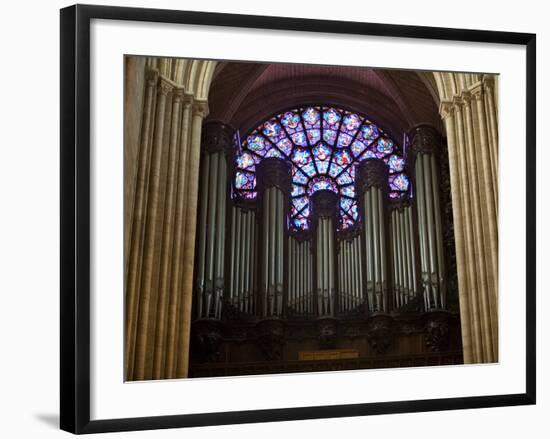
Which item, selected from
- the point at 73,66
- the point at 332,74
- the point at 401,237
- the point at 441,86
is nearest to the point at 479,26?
the point at 441,86

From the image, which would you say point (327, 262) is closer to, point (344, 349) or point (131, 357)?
point (344, 349)

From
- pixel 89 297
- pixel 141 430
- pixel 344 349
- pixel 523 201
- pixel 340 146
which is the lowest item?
pixel 141 430

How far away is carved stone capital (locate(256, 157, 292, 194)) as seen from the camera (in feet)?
24.9

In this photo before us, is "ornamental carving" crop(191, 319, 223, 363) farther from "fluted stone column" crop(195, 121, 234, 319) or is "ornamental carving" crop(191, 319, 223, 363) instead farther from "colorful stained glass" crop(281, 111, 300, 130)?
"colorful stained glass" crop(281, 111, 300, 130)

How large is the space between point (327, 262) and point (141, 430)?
267 cm

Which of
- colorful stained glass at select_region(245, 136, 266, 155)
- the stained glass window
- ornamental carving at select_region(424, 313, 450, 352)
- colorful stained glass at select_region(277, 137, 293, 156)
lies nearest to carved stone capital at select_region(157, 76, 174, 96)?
the stained glass window

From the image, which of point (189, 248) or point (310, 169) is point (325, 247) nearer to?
point (310, 169)

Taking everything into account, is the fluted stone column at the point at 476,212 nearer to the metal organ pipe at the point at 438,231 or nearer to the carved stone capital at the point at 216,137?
the metal organ pipe at the point at 438,231

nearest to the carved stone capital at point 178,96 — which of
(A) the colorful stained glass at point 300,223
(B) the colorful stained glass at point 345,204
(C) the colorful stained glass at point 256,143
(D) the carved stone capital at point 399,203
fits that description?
(C) the colorful stained glass at point 256,143

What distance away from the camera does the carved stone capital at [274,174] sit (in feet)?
24.9

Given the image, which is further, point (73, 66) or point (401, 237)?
point (401, 237)

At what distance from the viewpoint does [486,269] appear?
21.9ft

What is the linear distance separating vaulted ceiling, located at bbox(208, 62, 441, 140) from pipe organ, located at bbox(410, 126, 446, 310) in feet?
0.94

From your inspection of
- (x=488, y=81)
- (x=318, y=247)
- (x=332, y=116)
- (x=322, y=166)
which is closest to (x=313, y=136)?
(x=332, y=116)
